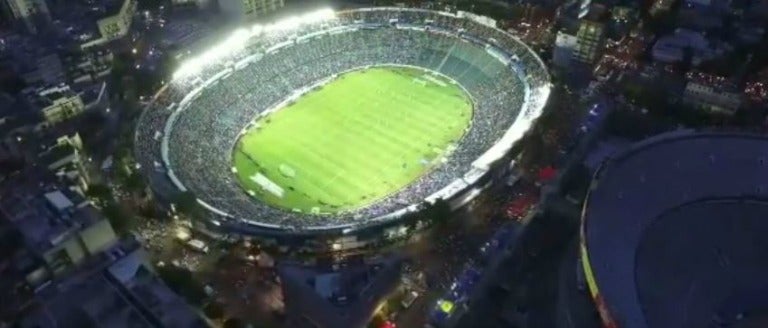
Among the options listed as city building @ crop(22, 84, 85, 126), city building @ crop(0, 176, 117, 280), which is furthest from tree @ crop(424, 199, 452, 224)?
city building @ crop(22, 84, 85, 126)

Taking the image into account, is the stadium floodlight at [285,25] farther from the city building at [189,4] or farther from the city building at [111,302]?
the city building at [111,302]

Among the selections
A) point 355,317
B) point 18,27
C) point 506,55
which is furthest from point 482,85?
point 18,27

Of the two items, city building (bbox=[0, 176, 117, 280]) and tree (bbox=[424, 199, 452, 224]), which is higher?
city building (bbox=[0, 176, 117, 280])

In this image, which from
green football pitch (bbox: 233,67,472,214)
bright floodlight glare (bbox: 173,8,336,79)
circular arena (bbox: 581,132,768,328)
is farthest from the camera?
bright floodlight glare (bbox: 173,8,336,79)

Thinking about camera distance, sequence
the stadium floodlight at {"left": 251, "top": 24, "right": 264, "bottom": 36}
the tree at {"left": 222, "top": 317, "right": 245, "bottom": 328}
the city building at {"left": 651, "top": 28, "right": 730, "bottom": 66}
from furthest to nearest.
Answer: the stadium floodlight at {"left": 251, "top": 24, "right": 264, "bottom": 36} < the city building at {"left": 651, "top": 28, "right": 730, "bottom": 66} < the tree at {"left": 222, "top": 317, "right": 245, "bottom": 328}

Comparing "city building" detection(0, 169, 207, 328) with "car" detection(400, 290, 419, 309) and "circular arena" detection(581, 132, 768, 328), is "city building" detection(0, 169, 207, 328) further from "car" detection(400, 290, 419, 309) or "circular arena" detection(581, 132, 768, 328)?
"circular arena" detection(581, 132, 768, 328)

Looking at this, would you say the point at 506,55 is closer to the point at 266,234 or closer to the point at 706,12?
the point at 706,12
